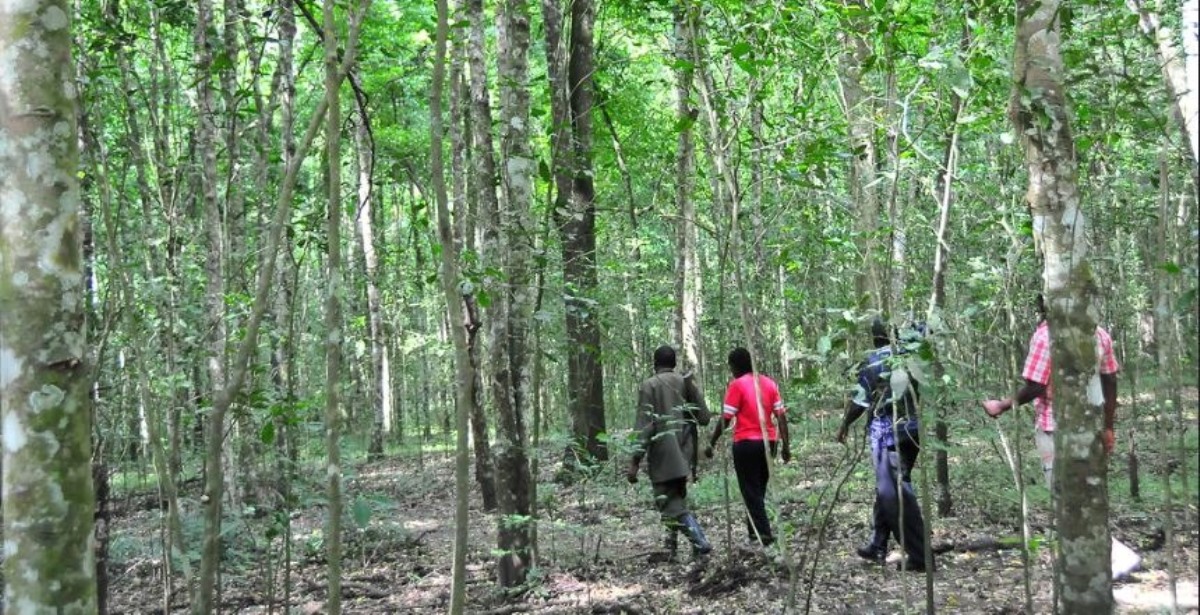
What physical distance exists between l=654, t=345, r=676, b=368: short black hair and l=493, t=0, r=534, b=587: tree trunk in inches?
60.2

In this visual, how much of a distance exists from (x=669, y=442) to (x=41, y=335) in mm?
5858

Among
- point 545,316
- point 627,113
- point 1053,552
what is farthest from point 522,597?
point 627,113

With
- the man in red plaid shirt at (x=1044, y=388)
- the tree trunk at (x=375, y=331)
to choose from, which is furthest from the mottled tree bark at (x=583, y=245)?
the man in red plaid shirt at (x=1044, y=388)

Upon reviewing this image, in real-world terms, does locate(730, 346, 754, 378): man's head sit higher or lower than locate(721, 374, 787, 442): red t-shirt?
higher

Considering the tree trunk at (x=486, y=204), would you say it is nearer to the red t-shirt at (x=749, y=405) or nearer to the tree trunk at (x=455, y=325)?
the tree trunk at (x=455, y=325)

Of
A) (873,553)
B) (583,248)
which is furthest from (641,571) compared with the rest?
(583,248)

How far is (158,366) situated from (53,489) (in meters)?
8.29

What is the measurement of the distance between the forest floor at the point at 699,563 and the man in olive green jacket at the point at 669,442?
341 millimetres

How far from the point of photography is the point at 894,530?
22.2 ft

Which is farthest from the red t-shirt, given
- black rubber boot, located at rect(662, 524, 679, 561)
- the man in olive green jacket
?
black rubber boot, located at rect(662, 524, 679, 561)

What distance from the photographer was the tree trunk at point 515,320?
21.5 feet

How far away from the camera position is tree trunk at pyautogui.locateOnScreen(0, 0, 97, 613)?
2914mm

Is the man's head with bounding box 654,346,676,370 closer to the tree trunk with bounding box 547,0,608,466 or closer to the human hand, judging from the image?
the tree trunk with bounding box 547,0,608,466

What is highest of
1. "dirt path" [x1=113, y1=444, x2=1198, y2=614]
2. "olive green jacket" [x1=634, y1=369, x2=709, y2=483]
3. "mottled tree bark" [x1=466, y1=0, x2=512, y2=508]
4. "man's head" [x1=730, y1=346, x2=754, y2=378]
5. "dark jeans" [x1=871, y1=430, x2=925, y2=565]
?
"mottled tree bark" [x1=466, y1=0, x2=512, y2=508]
